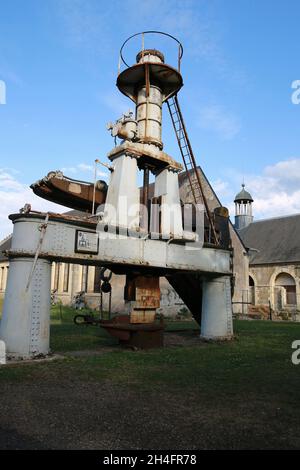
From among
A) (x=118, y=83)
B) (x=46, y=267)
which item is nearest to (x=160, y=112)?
(x=118, y=83)

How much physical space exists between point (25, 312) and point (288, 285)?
1264 inches

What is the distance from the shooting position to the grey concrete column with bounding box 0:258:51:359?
26.3 ft

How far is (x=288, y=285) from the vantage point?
35.6 meters

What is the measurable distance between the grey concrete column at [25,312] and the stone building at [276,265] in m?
28.2

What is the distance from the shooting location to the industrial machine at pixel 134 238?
830cm

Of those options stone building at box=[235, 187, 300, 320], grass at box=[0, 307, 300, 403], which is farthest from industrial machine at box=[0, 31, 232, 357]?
stone building at box=[235, 187, 300, 320]

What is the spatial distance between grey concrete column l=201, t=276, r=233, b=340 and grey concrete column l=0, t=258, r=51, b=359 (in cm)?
566

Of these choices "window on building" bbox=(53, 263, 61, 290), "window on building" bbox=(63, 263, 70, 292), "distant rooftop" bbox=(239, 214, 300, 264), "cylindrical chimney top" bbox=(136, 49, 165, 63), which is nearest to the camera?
"cylindrical chimney top" bbox=(136, 49, 165, 63)

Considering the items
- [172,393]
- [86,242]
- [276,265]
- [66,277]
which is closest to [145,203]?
[86,242]

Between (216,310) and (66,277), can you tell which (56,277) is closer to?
(66,277)

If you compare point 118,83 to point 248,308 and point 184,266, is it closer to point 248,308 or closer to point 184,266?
point 184,266

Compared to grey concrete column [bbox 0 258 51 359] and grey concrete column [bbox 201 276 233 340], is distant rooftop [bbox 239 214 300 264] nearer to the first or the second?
grey concrete column [bbox 201 276 233 340]

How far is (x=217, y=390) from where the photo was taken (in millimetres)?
6133
